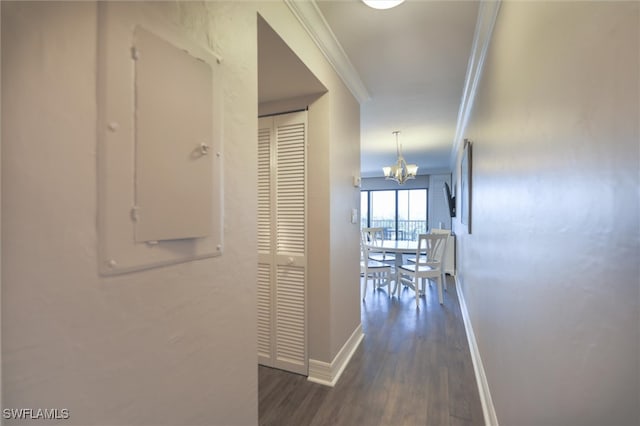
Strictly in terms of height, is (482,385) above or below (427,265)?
below

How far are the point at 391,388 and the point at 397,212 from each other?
687cm

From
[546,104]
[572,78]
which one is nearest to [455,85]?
[546,104]

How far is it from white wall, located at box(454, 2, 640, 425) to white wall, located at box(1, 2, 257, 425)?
1.04 meters

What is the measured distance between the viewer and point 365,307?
3.84 meters

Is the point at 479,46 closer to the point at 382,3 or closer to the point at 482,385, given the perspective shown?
the point at 382,3

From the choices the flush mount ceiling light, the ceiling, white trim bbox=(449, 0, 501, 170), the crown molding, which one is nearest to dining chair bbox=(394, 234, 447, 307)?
the ceiling

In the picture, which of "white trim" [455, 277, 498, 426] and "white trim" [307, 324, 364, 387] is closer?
"white trim" [455, 277, 498, 426]

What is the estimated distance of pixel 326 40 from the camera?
6.12ft

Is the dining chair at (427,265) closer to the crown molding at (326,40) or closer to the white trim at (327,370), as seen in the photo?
the white trim at (327,370)

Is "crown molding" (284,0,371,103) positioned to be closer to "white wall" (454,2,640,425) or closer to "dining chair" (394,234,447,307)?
"white wall" (454,2,640,425)

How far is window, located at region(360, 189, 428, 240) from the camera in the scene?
8305 mm

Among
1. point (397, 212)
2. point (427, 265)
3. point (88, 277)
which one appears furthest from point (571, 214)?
point (397, 212)

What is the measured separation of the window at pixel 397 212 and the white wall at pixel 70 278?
7.55 meters

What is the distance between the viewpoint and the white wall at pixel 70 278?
53 cm
